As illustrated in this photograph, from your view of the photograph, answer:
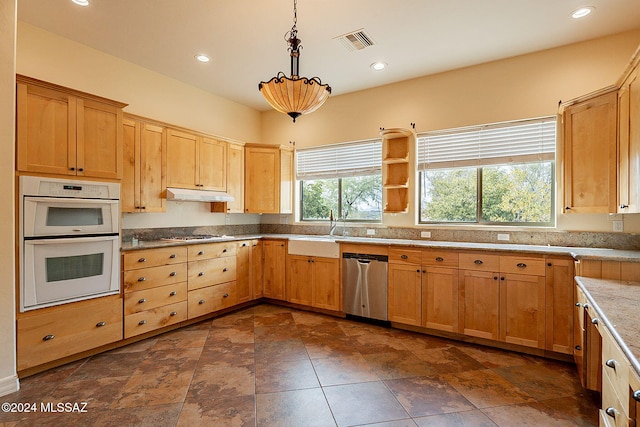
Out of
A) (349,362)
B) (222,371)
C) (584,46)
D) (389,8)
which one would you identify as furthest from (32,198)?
(584,46)

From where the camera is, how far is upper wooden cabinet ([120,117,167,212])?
3393 millimetres

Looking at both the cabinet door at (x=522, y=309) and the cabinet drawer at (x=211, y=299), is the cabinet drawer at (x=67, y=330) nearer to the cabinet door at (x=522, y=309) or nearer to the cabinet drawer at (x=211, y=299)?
the cabinet drawer at (x=211, y=299)

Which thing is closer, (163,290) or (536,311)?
(536,311)

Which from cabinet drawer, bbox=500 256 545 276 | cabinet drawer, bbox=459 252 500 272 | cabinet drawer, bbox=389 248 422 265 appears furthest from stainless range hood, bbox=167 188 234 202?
cabinet drawer, bbox=500 256 545 276

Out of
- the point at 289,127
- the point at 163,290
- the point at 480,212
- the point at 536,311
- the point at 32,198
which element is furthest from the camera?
the point at 289,127

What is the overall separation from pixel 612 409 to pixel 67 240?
3.75 m

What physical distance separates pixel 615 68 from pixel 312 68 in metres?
3.08

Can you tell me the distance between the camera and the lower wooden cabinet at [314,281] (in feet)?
13.3

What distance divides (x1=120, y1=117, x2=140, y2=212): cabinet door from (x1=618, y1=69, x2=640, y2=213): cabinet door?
4392mm

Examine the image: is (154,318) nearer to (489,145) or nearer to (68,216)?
(68,216)

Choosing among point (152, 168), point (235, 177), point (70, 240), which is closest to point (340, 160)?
point (235, 177)

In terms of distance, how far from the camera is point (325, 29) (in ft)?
9.86

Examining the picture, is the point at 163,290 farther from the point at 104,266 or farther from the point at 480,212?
the point at 480,212

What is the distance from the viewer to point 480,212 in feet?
12.4
